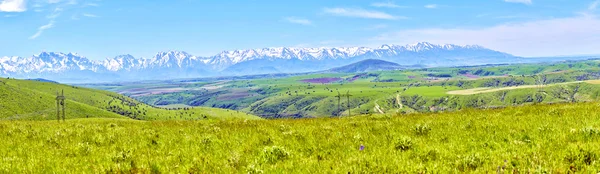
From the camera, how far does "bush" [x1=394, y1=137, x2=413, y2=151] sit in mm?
9998

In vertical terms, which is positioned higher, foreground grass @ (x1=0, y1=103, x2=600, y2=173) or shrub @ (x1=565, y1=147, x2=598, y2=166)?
shrub @ (x1=565, y1=147, x2=598, y2=166)

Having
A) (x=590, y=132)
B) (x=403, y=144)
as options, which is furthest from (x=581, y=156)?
(x=403, y=144)

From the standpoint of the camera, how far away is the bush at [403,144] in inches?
394

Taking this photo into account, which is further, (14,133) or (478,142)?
(14,133)

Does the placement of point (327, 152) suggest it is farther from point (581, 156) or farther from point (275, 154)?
point (581, 156)

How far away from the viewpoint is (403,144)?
10.1 m

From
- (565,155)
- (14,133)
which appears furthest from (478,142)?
(14,133)

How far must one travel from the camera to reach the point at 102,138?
13.8 meters

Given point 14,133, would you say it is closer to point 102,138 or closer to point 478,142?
point 102,138

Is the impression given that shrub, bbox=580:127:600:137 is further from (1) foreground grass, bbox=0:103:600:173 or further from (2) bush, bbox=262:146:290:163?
(2) bush, bbox=262:146:290:163

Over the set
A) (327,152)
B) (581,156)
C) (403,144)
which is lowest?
(327,152)

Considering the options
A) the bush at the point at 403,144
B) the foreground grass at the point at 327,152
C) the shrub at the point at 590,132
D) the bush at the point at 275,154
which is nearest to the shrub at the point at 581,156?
the foreground grass at the point at 327,152

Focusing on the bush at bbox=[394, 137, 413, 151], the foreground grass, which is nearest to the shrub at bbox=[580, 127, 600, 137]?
the foreground grass

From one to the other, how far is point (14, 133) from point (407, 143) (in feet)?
52.1
